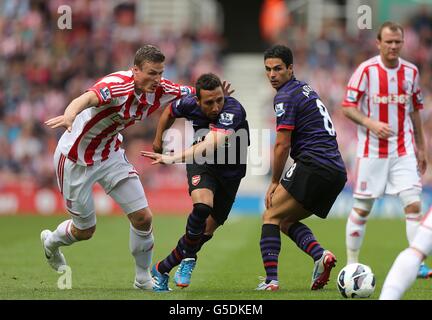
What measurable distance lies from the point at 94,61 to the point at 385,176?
15.4 meters

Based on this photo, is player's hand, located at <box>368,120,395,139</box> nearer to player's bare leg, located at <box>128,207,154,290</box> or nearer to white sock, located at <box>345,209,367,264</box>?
white sock, located at <box>345,209,367,264</box>

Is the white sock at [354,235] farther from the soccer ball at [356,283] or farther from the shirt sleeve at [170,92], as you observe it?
the shirt sleeve at [170,92]

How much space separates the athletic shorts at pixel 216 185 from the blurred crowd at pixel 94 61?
12808mm

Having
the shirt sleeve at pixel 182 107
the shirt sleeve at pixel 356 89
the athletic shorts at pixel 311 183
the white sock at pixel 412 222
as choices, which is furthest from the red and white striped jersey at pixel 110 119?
the white sock at pixel 412 222

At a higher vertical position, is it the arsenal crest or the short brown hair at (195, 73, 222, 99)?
the short brown hair at (195, 73, 222, 99)

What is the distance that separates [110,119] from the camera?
826 cm

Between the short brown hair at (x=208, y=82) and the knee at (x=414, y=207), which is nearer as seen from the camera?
the short brown hair at (x=208, y=82)

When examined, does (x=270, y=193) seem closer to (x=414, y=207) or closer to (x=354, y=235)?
(x=354, y=235)

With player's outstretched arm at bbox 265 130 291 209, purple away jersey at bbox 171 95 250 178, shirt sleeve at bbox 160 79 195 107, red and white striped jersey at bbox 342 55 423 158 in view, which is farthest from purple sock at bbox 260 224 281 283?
red and white striped jersey at bbox 342 55 423 158

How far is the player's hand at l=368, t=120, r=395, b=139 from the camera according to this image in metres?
9.38

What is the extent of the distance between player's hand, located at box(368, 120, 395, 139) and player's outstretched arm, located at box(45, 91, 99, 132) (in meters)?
3.13

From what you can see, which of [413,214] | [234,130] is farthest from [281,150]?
[413,214]

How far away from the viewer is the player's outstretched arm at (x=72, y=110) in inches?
281
